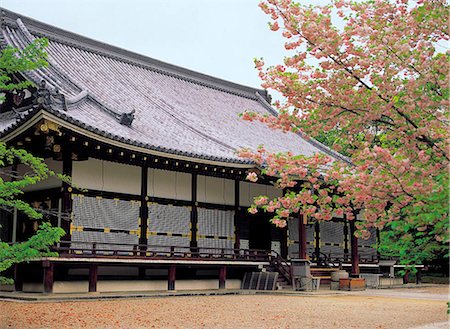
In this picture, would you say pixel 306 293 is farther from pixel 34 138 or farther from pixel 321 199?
pixel 321 199

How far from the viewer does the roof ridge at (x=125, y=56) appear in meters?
23.9

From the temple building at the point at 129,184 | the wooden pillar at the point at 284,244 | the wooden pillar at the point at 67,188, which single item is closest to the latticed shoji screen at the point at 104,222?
the temple building at the point at 129,184

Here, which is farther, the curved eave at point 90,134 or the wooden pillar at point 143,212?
the wooden pillar at point 143,212

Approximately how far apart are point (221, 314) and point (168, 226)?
22.4 feet

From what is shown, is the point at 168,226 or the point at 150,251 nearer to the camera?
the point at 150,251

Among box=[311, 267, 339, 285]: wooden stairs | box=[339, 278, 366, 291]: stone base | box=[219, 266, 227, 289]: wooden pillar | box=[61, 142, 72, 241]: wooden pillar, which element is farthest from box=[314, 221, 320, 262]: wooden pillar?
box=[61, 142, 72, 241]: wooden pillar

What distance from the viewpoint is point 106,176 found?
1816cm

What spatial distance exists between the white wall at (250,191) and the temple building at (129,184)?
0.06 meters

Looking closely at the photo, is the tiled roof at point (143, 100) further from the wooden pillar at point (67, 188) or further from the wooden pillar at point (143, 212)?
the wooden pillar at point (143, 212)

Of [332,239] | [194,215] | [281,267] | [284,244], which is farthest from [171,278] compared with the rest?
[332,239]

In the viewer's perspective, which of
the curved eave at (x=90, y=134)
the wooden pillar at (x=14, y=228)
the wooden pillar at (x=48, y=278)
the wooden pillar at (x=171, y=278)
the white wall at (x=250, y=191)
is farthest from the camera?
the white wall at (x=250, y=191)

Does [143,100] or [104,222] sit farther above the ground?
[143,100]

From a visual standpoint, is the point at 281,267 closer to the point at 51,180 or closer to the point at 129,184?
the point at 129,184

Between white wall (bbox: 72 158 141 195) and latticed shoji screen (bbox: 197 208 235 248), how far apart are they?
3.02 metres
